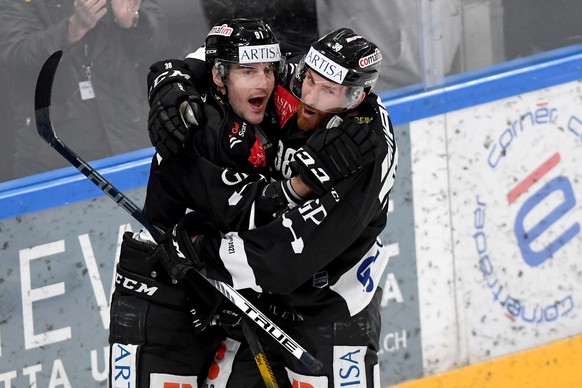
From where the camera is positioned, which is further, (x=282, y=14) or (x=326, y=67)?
(x=282, y=14)

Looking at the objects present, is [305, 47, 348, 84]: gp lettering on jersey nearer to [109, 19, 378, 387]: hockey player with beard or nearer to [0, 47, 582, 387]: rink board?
[109, 19, 378, 387]: hockey player with beard

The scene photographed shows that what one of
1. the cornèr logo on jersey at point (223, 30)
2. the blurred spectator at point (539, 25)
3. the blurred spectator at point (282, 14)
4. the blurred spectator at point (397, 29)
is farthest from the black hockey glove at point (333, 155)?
the blurred spectator at point (539, 25)

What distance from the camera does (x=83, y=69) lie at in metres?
4.45

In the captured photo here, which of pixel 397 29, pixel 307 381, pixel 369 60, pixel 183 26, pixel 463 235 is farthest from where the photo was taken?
pixel 463 235

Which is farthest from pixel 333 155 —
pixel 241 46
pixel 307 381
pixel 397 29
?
pixel 397 29

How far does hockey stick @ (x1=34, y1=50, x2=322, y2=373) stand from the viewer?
11.7 ft

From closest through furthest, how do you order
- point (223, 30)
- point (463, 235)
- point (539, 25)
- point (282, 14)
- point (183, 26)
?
1. point (223, 30)
2. point (183, 26)
3. point (282, 14)
4. point (463, 235)
5. point (539, 25)

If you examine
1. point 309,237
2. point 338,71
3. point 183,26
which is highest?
point 183,26

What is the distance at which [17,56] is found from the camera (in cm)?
430

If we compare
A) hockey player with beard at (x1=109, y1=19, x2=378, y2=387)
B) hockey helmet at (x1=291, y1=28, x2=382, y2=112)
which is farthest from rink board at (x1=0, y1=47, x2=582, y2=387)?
hockey helmet at (x1=291, y1=28, x2=382, y2=112)

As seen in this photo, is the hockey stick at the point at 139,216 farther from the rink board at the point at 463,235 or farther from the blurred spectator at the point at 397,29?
the blurred spectator at the point at 397,29

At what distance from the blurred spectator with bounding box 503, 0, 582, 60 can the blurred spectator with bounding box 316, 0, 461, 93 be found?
10.7 inches

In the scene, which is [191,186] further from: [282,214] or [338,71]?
[338,71]

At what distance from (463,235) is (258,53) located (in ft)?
5.98
